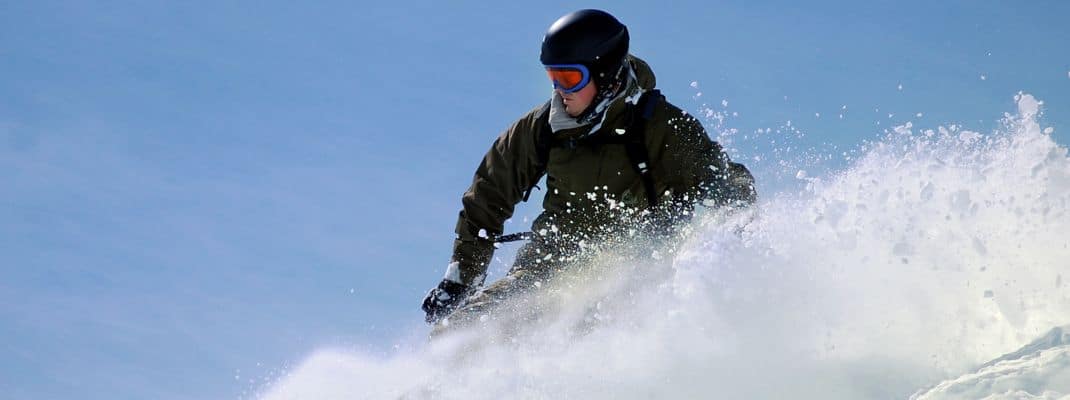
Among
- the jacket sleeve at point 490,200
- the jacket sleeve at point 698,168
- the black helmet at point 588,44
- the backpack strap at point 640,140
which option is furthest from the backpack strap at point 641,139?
the jacket sleeve at point 490,200

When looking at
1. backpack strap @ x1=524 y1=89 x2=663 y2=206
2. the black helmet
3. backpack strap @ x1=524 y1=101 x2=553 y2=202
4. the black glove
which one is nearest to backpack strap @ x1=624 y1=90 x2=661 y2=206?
backpack strap @ x1=524 y1=89 x2=663 y2=206

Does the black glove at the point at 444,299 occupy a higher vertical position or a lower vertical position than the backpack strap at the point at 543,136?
lower

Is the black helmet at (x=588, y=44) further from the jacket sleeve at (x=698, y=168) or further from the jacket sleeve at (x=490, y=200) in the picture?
the jacket sleeve at (x=490, y=200)

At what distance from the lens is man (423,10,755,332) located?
23.1 feet

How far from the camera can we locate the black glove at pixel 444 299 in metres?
7.46

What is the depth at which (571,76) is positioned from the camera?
706 centimetres

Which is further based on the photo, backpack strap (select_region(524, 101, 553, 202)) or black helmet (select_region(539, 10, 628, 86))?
backpack strap (select_region(524, 101, 553, 202))

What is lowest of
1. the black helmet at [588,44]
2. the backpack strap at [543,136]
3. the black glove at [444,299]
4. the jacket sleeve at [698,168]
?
the black glove at [444,299]

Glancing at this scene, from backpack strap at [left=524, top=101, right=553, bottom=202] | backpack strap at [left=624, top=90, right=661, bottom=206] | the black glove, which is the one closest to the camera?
backpack strap at [left=624, top=90, right=661, bottom=206]

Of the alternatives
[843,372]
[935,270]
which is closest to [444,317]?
[843,372]

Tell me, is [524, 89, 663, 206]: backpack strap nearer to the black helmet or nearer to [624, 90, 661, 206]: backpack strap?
[624, 90, 661, 206]: backpack strap

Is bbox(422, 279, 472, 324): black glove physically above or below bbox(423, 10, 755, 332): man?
below

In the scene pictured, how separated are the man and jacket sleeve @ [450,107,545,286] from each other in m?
0.01

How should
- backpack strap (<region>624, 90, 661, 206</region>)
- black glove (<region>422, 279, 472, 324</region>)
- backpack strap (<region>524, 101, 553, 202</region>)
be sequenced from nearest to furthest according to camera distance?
1. backpack strap (<region>624, 90, 661, 206</region>)
2. backpack strap (<region>524, 101, 553, 202</region>)
3. black glove (<region>422, 279, 472, 324</region>)
